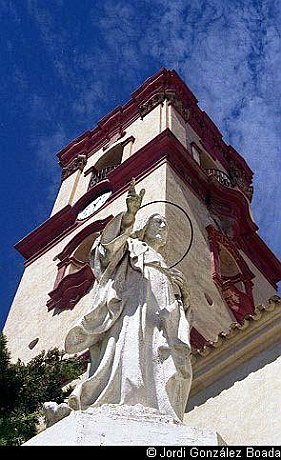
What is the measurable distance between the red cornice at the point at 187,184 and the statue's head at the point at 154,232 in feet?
34.8

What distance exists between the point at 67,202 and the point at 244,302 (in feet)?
23.6

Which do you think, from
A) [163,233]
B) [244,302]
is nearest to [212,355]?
[163,233]

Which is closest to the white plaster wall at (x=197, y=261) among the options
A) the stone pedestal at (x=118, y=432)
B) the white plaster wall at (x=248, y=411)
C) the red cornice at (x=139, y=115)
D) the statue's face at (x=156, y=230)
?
the white plaster wall at (x=248, y=411)

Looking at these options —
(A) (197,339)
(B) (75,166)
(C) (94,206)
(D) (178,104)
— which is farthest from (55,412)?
(B) (75,166)

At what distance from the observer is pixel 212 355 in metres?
8.53

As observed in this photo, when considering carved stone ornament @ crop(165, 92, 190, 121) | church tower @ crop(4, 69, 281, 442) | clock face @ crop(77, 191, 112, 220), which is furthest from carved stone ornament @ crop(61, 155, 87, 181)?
clock face @ crop(77, 191, 112, 220)

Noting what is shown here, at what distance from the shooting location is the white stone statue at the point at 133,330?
416 cm

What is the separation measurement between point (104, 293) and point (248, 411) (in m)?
3.44

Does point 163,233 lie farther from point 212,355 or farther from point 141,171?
point 141,171

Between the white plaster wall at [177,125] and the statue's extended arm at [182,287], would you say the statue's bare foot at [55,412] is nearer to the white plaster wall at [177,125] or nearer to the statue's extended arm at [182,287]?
the statue's extended arm at [182,287]

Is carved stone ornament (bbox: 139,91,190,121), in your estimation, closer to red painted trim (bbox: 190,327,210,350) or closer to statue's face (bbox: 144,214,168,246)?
red painted trim (bbox: 190,327,210,350)

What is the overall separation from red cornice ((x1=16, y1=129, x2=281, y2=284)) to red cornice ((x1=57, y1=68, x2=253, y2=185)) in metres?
3.80

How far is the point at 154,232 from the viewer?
5820 millimetres

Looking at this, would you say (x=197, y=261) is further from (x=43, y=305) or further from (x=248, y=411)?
(x=248, y=411)
